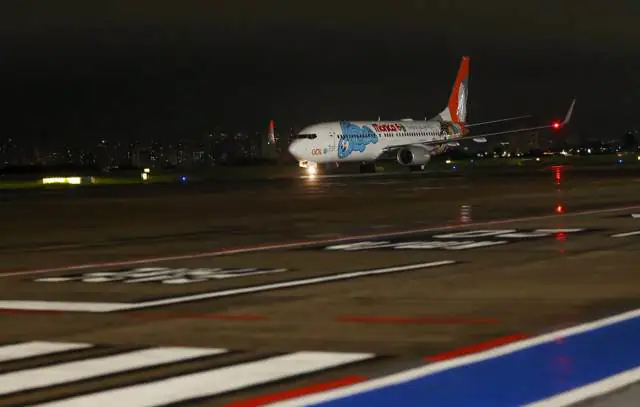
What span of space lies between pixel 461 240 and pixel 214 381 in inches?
586

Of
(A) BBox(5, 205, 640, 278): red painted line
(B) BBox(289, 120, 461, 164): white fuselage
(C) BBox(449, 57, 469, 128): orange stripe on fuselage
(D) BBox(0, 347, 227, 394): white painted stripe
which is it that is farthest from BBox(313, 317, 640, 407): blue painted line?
(C) BBox(449, 57, 469, 128): orange stripe on fuselage

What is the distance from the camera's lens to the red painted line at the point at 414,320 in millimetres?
12991

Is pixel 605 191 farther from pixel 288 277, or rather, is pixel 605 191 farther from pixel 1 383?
pixel 1 383

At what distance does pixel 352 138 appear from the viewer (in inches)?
3275

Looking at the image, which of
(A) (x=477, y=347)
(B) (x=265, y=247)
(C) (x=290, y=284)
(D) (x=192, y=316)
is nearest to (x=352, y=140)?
(B) (x=265, y=247)

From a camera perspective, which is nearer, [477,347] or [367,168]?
[477,347]

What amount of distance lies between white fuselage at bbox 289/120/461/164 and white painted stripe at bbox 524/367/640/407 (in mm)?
71304

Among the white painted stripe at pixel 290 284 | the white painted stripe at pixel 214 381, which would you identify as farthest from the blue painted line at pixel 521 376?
the white painted stripe at pixel 290 284

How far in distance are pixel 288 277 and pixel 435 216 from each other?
1526cm

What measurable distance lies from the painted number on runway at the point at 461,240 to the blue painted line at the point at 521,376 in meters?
11.1

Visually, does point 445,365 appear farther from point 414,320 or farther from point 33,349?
point 33,349

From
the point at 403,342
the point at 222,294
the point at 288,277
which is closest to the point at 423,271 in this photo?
the point at 288,277

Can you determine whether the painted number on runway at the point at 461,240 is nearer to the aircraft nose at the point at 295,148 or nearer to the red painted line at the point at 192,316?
the red painted line at the point at 192,316

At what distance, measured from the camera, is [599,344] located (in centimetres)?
1147
